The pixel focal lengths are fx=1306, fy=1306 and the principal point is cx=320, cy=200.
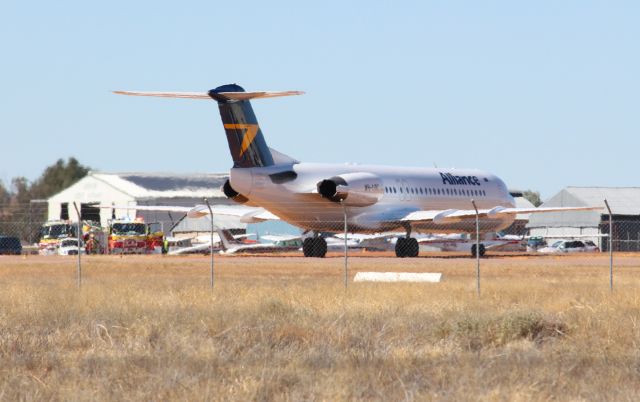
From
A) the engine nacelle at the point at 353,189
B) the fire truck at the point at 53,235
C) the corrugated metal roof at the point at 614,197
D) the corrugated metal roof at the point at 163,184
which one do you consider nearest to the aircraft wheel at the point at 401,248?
the engine nacelle at the point at 353,189

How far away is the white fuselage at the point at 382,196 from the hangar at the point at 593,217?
81.9ft

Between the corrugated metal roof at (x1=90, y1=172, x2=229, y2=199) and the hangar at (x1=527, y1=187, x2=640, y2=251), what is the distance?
83.1 ft

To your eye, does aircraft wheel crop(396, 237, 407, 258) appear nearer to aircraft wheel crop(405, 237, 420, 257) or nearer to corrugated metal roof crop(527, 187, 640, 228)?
aircraft wheel crop(405, 237, 420, 257)

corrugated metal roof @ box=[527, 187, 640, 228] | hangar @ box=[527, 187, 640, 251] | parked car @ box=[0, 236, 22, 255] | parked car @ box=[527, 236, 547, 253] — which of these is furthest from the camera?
corrugated metal roof @ box=[527, 187, 640, 228]

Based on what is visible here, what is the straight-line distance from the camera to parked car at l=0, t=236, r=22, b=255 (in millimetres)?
61156

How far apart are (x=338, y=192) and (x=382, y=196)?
348 centimetres

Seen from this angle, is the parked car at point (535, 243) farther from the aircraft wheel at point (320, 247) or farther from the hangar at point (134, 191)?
the aircraft wheel at point (320, 247)

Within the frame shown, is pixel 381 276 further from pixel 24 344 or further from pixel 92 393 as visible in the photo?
pixel 92 393

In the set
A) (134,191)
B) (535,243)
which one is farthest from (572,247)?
(134,191)

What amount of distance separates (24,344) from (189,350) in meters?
2.10

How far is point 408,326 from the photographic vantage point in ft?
54.6

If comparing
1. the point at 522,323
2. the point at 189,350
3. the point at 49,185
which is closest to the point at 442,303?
the point at 522,323

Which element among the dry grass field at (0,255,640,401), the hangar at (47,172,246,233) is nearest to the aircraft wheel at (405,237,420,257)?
the dry grass field at (0,255,640,401)

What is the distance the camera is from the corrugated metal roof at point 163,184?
314ft
